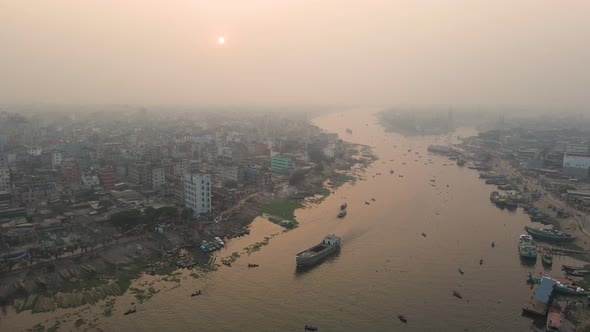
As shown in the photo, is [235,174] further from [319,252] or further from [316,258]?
[316,258]

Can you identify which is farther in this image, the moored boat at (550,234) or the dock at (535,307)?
the moored boat at (550,234)

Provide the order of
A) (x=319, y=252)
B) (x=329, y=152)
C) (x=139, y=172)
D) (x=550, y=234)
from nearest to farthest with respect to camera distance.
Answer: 1. (x=319, y=252)
2. (x=550, y=234)
3. (x=139, y=172)
4. (x=329, y=152)

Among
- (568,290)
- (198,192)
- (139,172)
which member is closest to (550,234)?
(568,290)

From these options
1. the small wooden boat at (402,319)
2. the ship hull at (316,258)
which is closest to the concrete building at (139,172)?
the ship hull at (316,258)

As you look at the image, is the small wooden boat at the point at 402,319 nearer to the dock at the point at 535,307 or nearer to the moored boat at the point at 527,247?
the dock at the point at 535,307

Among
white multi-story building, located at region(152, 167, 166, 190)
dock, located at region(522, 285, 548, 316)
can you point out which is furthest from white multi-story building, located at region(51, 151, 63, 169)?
dock, located at region(522, 285, 548, 316)

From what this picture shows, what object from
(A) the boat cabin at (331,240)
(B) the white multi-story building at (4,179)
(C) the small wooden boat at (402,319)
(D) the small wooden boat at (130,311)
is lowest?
(C) the small wooden boat at (402,319)
